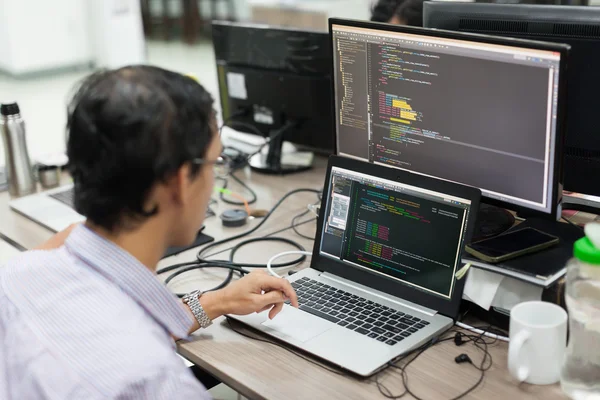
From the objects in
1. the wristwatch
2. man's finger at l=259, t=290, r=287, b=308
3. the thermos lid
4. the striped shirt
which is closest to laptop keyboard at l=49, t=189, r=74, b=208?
the thermos lid

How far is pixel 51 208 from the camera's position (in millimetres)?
1852

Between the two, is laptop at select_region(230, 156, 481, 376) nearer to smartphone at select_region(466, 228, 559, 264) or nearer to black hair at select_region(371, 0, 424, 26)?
smartphone at select_region(466, 228, 559, 264)

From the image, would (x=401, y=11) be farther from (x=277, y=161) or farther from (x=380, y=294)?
(x=380, y=294)

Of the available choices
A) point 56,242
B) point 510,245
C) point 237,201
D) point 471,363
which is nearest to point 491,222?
point 510,245

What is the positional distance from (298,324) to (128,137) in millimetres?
522

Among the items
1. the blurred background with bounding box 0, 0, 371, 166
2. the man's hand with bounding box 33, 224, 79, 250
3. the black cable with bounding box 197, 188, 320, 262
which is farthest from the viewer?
the blurred background with bounding box 0, 0, 371, 166

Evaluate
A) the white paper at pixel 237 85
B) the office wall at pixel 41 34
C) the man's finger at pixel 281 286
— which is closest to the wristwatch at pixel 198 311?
the man's finger at pixel 281 286

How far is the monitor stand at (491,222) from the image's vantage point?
1327 mm

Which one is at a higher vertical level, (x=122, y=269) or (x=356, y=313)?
(x=122, y=269)

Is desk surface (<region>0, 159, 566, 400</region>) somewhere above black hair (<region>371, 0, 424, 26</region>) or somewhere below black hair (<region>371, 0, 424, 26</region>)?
below

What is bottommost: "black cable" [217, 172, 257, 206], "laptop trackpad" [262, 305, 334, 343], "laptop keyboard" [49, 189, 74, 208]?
"laptop trackpad" [262, 305, 334, 343]

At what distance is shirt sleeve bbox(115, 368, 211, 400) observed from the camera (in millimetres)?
785

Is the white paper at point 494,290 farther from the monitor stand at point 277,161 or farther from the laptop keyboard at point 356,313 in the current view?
the monitor stand at point 277,161

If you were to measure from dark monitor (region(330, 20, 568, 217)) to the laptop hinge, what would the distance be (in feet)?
0.83
